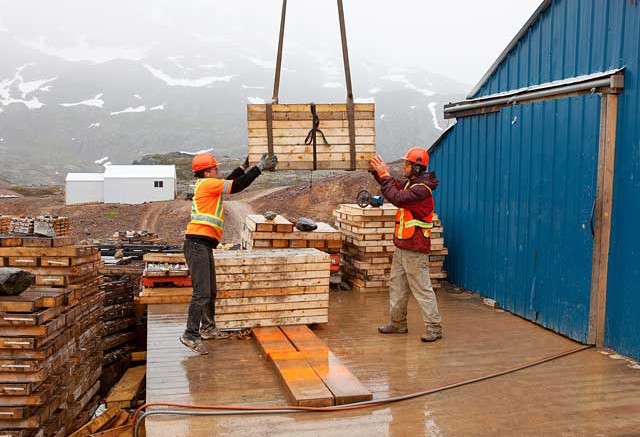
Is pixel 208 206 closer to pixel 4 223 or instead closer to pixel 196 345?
pixel 196 345

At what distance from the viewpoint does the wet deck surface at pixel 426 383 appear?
5.51 m

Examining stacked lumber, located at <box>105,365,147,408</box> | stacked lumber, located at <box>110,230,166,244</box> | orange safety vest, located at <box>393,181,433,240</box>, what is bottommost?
stacked lumber, located at <box>105,365,147,408</box>

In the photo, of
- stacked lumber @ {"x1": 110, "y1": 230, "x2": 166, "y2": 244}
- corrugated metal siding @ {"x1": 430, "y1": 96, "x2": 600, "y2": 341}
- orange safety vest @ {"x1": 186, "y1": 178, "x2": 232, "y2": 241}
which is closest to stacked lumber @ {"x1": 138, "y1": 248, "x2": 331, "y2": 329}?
orange safety vest @ {"x1": 186, "y1": 178, "x2": 232, "y2": 241}

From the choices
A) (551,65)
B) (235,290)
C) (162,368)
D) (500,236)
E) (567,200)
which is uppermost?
(551,65)

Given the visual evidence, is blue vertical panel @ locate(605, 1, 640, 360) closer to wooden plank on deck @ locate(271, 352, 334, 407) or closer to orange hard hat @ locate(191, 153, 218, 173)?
wooden plank on deck @ locate(271, 352, 334, 407)

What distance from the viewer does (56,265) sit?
26.8 ft

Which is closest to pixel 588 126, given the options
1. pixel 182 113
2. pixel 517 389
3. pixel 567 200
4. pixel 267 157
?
pixel 567 200

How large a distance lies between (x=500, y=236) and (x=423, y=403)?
4.97 meters

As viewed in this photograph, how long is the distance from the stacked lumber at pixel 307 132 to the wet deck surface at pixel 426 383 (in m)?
2.38

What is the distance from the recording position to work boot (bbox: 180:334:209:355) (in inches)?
300

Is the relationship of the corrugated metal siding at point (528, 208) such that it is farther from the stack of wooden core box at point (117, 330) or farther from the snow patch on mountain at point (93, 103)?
the snow patch on mountain at point (93, 103)

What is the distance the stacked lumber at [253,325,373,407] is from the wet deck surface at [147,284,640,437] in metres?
0.15

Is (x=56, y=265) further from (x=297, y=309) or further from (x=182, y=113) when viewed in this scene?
(x=182, y=113)

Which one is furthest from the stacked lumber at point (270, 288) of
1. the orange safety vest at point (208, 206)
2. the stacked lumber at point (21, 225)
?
the stacked lumber at point (21, 225)
